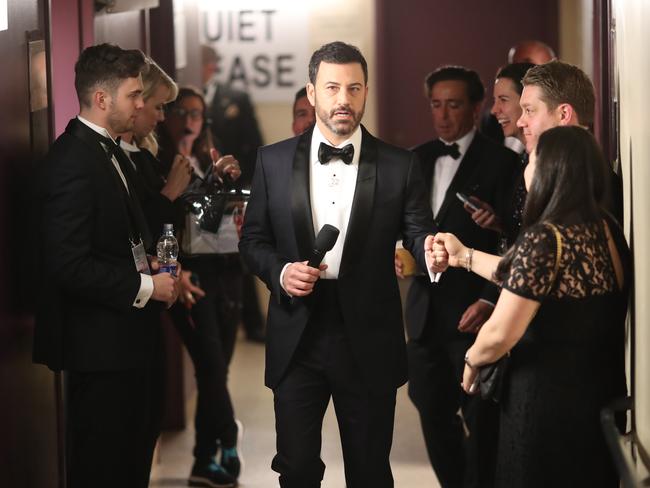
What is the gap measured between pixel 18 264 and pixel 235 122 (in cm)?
593

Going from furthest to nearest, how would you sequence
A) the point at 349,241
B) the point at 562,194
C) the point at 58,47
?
the point at 58,47 → the point at 349,241 → the point at 562,194

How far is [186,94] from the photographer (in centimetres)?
528

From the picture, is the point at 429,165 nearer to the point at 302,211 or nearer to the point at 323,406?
the point at 302,211

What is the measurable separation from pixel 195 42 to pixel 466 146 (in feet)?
9.99

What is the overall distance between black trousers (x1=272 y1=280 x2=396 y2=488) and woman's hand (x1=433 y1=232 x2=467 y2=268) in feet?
1.15

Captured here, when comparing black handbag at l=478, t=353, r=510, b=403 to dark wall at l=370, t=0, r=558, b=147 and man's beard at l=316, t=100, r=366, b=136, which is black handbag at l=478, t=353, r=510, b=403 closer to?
man's beard at l=316, t=100, r=366, b=136

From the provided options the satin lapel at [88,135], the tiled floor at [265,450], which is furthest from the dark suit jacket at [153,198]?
the tiled floor at [265,450]

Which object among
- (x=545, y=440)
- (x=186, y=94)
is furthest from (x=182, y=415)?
(x=545, y=440)

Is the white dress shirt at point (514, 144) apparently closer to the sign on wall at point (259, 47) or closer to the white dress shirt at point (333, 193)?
the white dress shirt at point (333, 193)

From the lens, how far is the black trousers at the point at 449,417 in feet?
14.3

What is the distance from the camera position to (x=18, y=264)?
3.67 metres

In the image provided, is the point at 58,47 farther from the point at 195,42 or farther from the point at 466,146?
the point at 195,42

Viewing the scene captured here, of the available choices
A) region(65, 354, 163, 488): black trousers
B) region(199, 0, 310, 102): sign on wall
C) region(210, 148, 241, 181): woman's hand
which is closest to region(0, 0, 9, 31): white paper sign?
region(65, 354, 163, 488): black trousers

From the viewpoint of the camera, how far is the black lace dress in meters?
2.88
